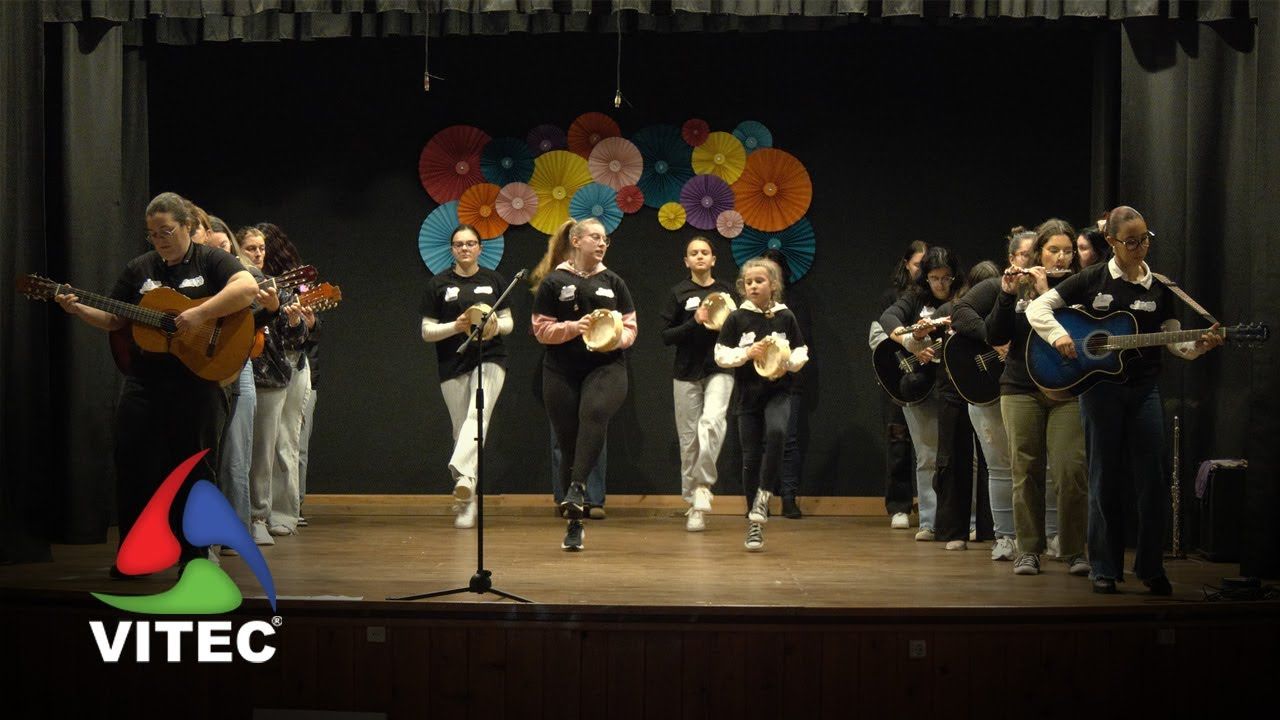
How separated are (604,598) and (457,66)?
537 cm

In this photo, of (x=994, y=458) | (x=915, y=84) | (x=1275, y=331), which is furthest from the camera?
(x=915, y=84)

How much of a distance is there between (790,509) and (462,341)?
8.49 feet

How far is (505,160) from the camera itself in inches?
372

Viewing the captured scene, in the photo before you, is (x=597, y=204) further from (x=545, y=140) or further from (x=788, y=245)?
(x=788, y=245)

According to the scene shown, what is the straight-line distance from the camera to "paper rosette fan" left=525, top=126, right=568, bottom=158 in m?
9.45

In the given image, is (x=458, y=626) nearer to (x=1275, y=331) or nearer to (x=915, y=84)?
(x=1275, y=331)

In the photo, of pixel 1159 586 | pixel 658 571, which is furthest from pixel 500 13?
pixel 1159 586

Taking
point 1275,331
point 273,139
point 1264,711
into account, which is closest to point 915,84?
point 1275,331

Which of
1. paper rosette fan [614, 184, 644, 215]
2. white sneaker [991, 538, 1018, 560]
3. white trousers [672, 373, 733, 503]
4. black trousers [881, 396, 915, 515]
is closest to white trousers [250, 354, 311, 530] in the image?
white trousers [672, 373, 733, 503]

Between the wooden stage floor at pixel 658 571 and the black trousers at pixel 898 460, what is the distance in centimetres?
25

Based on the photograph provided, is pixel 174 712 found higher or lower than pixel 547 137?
lower

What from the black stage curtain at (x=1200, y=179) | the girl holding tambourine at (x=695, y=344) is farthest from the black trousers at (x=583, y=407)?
the black stage curtain at (x=1200, y=179)

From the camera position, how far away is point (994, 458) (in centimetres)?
677

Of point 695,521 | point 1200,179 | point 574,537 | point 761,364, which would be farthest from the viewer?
point 695,521
